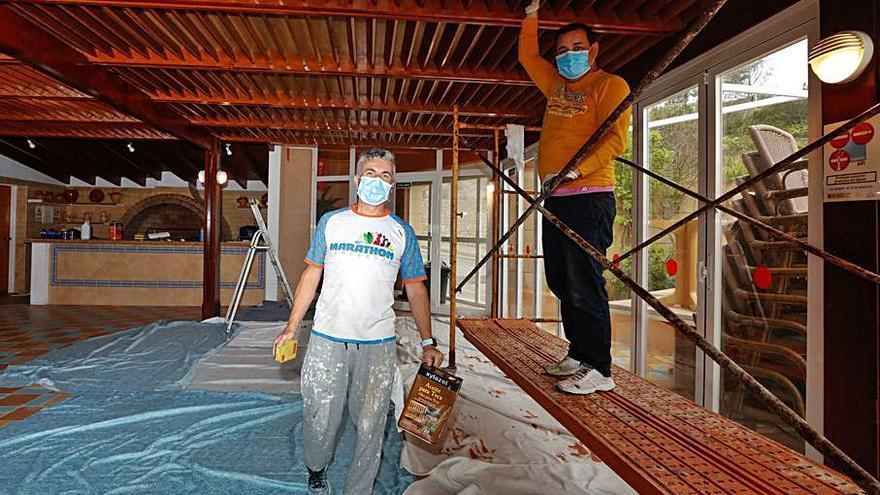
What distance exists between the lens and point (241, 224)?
12.8m

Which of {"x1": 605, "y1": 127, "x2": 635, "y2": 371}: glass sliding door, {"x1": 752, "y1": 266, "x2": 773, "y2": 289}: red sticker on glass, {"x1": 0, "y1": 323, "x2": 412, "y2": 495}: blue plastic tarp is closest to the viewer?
{"x1": 0, "y1": 323, "x2": 412, "y2": 495}: blue plastic tarp

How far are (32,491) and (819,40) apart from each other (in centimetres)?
438

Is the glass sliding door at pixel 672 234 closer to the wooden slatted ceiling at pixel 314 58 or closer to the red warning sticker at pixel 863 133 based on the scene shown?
the wooden slatted ceiling at pixel 314 58

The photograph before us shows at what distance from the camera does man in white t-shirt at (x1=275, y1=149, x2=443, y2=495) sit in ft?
6.98

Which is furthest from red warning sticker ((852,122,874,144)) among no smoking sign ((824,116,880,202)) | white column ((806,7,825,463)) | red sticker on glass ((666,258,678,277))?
red sticker on glass ((666,258,678,277))

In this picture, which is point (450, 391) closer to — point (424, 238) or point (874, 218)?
point (874, 218)

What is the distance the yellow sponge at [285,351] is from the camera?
6.93 ft

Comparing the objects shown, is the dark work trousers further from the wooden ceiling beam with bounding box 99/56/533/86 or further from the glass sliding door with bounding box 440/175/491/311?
the glass sliding door with bounding box 440/175/491/311

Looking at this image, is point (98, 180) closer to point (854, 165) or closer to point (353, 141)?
point (353, 141)

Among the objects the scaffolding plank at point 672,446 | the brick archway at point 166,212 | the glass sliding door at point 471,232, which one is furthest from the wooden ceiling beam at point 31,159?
the scaffolding plank at point 672,446

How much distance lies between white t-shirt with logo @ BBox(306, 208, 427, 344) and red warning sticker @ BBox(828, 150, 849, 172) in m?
1.95

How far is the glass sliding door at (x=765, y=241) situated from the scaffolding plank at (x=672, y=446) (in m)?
1.01

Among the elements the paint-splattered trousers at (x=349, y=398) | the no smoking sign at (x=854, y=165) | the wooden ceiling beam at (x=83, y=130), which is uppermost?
the wooden ceiling beam at (x=83, y=130)

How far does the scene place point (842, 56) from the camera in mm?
2121
